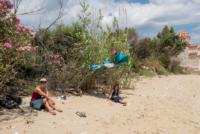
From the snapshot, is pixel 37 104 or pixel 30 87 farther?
pixel 30 87

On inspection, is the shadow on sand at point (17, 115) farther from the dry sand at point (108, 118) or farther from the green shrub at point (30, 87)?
the green shrub at point (30, 87)

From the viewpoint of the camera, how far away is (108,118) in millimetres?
4418

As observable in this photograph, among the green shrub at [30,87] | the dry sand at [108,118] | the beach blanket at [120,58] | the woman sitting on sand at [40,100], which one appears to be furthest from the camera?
the beach blanket at [120,58]

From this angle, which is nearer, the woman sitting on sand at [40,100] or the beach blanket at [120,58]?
the woman sitting on sand at [40,100]

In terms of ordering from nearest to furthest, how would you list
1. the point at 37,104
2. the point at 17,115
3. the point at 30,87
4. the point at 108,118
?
1. the point at 17,115
2. the point at 37,104
3. the point at 108,118
4. the point at 30,87

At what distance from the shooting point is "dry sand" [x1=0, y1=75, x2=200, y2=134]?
11.4ft

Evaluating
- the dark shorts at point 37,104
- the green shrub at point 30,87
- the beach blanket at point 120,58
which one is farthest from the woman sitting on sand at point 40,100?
the beach blanket at point 120,58

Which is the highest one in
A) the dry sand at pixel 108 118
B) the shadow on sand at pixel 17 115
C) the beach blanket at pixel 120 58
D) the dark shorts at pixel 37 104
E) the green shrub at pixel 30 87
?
the beach blanket at pixel 120 58

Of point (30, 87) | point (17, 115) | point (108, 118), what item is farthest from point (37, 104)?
point (108, 118)

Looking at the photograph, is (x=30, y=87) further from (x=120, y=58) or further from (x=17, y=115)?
(x=120, y=58)

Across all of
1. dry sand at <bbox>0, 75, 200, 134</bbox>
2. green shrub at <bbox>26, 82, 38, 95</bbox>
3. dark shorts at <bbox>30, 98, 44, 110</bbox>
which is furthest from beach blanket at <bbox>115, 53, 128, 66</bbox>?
green shrub at <bbox>26, 82, 38, 95</bbox>

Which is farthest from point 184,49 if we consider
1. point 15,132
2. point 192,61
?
point 15,132

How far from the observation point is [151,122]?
4328 millimetres

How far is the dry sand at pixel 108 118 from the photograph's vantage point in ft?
11.4
